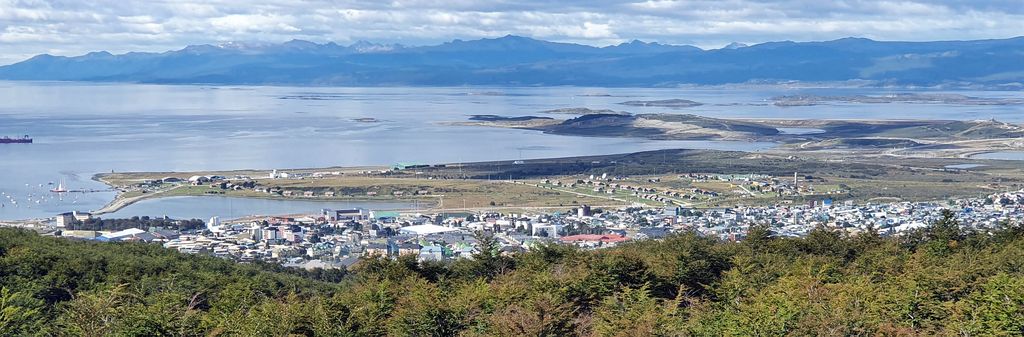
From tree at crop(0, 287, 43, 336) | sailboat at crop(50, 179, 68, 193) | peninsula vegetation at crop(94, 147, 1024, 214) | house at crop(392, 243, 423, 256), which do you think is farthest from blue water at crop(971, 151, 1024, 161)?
tree at crop(0, 287, 43, 336)

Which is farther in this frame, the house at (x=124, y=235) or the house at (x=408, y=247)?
the house at (x=124, y=235)

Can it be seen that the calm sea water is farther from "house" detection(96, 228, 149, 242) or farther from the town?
"house" detection(96, 228, 149, 242)

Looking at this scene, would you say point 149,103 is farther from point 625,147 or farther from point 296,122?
point 625,147

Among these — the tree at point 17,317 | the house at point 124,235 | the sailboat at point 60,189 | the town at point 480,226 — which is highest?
the tree at point 17,317

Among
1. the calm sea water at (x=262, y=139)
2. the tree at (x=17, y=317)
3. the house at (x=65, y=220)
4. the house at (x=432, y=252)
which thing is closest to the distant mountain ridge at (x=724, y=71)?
the calm sea water at (x=262, y=139)

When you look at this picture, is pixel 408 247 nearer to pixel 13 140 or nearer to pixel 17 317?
pixel 17 317

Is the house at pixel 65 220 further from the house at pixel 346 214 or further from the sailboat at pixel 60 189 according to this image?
the sailboat at pixel 60 189

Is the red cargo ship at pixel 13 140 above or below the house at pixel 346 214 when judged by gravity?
above

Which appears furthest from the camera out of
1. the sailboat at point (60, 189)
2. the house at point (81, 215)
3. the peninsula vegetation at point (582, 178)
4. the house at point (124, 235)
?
the sailboat at point (60, 189)
